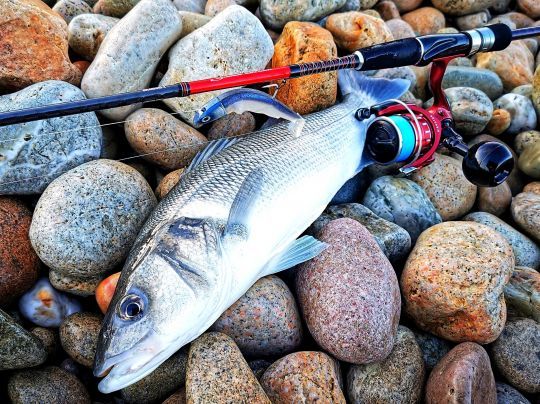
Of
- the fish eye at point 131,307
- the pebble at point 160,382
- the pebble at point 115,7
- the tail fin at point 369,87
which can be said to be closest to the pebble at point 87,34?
the pebble at point 115,7

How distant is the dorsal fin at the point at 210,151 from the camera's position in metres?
2.86

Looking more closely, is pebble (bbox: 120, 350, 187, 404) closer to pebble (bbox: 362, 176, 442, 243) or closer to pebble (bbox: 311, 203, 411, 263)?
pebble (bbox: 311, 203, 411, 263)

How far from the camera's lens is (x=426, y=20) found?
521 cm

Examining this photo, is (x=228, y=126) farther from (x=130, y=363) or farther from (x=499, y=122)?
(x=499, y=122)

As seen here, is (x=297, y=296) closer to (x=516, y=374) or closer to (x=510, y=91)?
(x=516, y=374)

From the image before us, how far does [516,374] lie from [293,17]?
3.20m

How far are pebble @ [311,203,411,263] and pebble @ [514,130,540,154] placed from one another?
183 centimetres

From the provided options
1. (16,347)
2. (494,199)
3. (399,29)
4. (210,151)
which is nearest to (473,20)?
(399,29)

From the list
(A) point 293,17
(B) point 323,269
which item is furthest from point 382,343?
(A) point 293,17

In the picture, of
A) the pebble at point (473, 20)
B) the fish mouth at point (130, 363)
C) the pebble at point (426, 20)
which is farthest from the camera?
the pebble at point (473, 20)

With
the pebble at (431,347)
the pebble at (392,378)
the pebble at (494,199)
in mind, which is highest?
the pebble at (494,199)

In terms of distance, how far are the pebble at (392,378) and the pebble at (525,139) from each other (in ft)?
7.83

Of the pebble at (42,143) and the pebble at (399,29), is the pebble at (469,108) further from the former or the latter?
the pebble at (42,143)

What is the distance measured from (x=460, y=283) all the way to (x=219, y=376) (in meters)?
1.46
